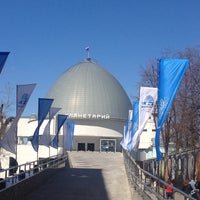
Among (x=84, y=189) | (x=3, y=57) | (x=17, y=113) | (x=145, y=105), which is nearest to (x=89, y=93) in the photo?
(x=84, y=189)

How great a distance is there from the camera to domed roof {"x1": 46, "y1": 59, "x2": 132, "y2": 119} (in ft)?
315

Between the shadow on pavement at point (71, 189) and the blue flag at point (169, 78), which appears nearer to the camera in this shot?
the blue flag at point (169, 78)

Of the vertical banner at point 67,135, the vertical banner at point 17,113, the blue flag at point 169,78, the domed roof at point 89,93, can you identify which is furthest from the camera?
the domed roof at point 89,93

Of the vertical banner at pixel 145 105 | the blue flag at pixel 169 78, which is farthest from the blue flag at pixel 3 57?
the vertical banner at pixel 145 105

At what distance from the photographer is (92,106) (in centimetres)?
9638

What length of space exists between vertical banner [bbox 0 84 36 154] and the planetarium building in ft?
244

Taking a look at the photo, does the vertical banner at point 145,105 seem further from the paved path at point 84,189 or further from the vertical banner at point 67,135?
the vertical banner at point 67,135

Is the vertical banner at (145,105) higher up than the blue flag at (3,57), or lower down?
lower down

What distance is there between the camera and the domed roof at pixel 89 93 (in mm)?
96144

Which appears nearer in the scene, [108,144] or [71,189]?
[71,189]

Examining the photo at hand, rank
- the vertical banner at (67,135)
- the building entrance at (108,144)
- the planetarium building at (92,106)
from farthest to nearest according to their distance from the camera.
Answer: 1. the building entrance at (108,144)
2. the planetarium building at (92,106)
3. the vertical banner at (67,135)

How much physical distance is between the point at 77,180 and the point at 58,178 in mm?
1473

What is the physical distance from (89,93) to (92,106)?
3414 mm

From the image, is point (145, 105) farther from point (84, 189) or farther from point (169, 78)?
point (169, 78)
